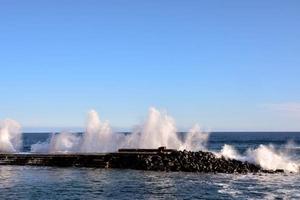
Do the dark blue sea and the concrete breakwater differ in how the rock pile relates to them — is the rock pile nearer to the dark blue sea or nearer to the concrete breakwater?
the concrete breakwater

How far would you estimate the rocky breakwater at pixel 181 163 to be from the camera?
176 ft

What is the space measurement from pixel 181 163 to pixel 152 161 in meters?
2.88

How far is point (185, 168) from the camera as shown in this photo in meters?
53.8

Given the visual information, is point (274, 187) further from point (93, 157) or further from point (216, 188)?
point (93, 157)

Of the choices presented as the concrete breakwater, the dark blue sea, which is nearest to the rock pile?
the concrete breakwater

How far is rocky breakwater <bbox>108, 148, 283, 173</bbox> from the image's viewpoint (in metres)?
53.7

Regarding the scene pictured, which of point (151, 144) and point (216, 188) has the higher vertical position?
Result: point (151, 144)

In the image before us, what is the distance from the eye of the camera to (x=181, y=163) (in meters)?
54.5

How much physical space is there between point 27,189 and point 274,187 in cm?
1818

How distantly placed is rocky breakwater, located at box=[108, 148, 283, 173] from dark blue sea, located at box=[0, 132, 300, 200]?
2452 mm

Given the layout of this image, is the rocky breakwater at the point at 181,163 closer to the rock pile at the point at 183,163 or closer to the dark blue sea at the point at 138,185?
the rock pile at the point at 183,163

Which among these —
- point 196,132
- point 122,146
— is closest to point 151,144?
point 122,146

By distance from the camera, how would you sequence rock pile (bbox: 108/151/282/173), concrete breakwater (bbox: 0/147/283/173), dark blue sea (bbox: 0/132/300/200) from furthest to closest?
concrete breakwater (bbox: 0/147/283/173) → rock pile (bbox: 108/151/282/173) → dark blue sea (bbox: 0/132/300/200)

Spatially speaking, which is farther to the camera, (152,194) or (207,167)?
(207,167)
